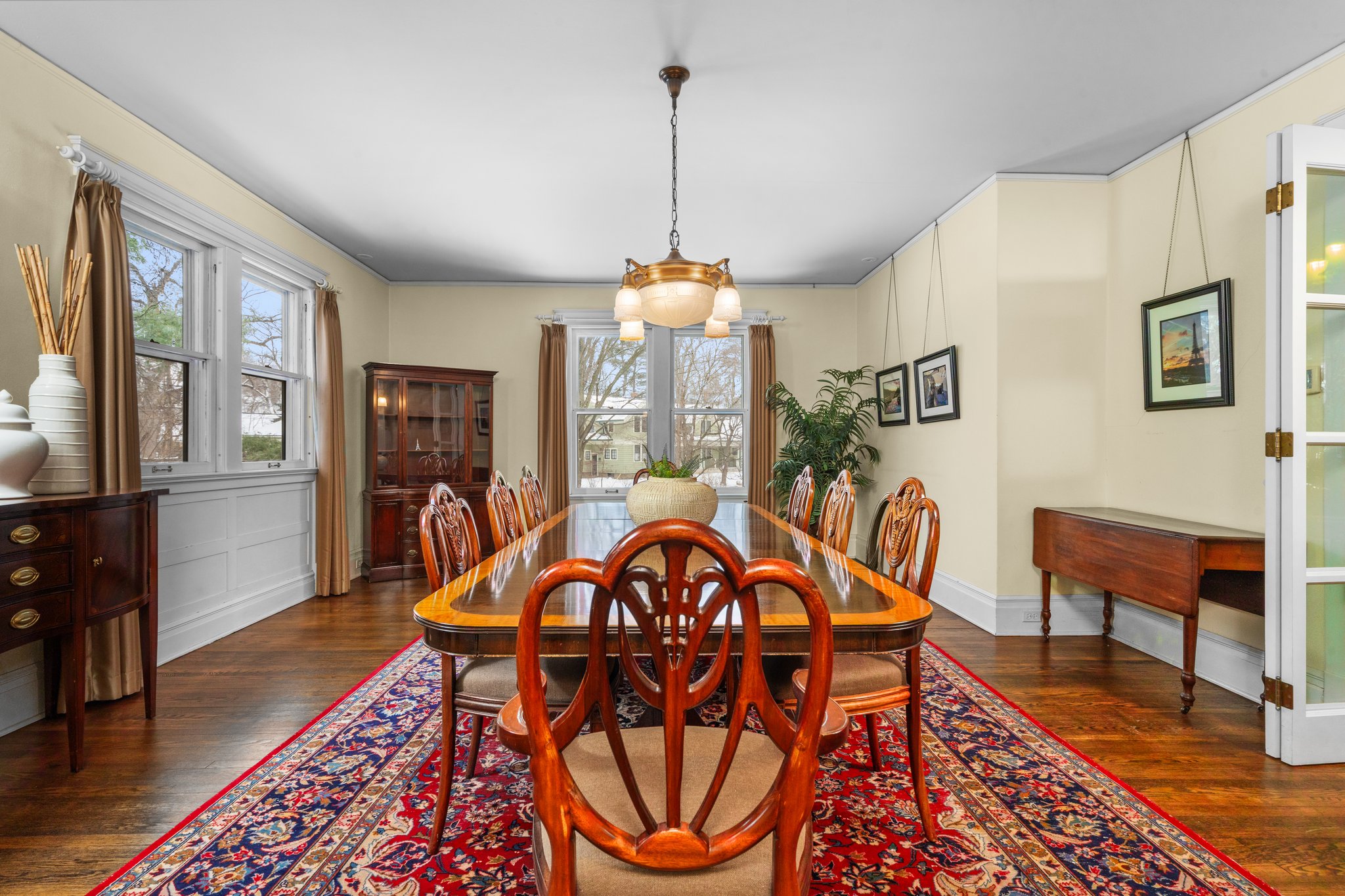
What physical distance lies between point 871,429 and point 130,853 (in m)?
5.53

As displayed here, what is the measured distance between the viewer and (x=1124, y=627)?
3.61m

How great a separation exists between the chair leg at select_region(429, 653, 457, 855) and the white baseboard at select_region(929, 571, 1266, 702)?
319 centimetres

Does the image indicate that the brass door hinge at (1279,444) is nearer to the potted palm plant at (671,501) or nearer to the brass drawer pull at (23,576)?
the potted palm plant at (671,501)

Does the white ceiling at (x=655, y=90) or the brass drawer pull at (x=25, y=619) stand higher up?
the white ceiling at (x=655, y=90)

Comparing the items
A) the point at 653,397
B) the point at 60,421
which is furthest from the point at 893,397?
the point at 60,421

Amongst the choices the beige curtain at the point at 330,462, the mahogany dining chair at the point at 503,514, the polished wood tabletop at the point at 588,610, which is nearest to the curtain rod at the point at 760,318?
the beige curtain at the point at 330,462

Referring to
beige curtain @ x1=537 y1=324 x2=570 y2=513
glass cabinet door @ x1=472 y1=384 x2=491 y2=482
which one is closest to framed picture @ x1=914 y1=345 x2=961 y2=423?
beige curtain @ x1=537 y1=324 x2=570 y2=513

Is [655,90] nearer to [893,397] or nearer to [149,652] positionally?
[149,652]

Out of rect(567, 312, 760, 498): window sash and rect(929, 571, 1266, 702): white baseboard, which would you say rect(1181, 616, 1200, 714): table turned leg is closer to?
rect(929, 571, 1266, 702): white baseboard

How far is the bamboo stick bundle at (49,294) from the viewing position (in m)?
2.44

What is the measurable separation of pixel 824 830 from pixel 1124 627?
2692 mm

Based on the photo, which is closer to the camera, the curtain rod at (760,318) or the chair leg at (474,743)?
the chair leg at (474,743)

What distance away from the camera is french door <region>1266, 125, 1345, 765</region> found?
2.24 metres

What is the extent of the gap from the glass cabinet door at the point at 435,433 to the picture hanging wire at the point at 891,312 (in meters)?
3.66
